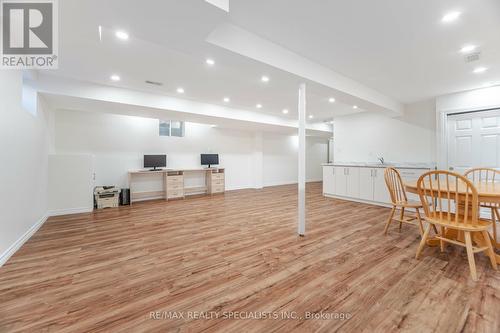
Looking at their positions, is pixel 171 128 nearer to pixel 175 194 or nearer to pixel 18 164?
pixel 175 194

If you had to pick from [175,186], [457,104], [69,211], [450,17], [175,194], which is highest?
[450,17]

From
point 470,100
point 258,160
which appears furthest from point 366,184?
point 258,160

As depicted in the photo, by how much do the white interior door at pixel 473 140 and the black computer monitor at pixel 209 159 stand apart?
247 inches

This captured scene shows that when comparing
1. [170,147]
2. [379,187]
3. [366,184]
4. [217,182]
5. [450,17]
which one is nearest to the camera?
[450,17]

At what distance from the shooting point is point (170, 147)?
251 inches

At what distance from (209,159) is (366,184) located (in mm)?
4788

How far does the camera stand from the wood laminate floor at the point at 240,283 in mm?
1429

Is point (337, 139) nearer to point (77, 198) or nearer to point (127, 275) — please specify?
point (127, 275)

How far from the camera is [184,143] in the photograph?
21.8 ft

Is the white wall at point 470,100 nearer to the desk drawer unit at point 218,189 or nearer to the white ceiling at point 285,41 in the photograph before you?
the white ceiling at point 285,41

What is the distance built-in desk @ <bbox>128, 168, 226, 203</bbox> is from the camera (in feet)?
18.6

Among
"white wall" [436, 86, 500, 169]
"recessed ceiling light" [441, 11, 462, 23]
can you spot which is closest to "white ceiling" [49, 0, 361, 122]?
"recessed ceiling light" [441, 11, 462, 23]

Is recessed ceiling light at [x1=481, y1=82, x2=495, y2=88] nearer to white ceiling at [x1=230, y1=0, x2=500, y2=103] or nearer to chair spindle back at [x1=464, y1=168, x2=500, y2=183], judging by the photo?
white ceiling at [x1=230, y1=0, x2=500, y2=103]

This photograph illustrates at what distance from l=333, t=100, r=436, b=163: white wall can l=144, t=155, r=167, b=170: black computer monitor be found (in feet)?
18.3
